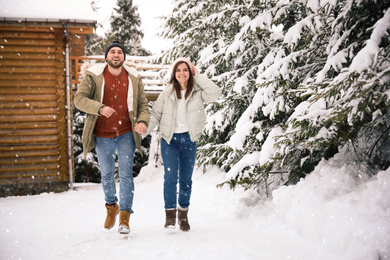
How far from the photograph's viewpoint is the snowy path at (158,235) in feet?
9.76

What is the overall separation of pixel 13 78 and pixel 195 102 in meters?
6.41

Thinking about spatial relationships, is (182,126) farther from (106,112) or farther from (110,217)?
(110,217)

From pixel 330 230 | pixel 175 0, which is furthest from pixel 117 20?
pixel 330 230

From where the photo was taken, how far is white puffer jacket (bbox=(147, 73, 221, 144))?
377cm

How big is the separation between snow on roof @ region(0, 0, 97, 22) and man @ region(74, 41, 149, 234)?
5.10 metres

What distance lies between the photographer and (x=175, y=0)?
8.91 m

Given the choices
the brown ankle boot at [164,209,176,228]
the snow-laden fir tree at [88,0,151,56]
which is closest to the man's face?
the brown ankle boot at [164,209,176,228]

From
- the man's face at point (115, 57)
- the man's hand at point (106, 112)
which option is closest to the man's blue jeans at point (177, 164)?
the man's hand at point (106, 112)

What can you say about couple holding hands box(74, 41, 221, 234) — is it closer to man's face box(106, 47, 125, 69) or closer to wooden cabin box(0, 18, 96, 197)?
man's face box(106, 47, 125, 69)

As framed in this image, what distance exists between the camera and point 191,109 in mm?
3820

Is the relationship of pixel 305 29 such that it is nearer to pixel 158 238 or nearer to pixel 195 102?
pixel 195 102

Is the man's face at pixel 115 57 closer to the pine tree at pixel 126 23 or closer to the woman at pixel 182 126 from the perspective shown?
the woman at pixel 182 126

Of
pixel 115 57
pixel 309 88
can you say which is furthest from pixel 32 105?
pixel 309 88

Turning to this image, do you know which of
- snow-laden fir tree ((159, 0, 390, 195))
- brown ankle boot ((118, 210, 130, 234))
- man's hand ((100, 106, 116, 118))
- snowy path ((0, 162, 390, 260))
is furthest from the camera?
brown ankle boot ((118, 210, 130, 234))
